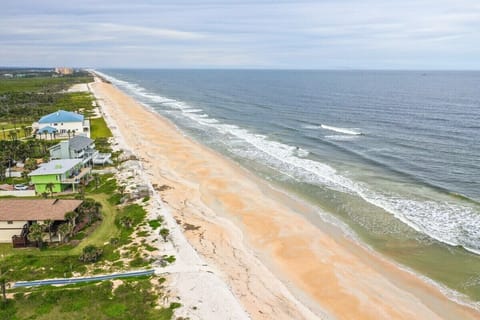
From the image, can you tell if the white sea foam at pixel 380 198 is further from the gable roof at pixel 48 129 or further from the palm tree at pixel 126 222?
the gable roof at pixel 48 129

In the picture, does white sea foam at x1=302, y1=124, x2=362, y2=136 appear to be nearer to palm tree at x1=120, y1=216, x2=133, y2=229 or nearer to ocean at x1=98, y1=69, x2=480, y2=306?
ocean at x1=98, y1=69, x2=480, y2=306

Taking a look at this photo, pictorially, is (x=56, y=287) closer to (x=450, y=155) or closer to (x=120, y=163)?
(x=120, y=163)

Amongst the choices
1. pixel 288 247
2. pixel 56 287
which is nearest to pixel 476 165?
pixel 288 247

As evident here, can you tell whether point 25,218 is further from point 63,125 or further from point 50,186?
point 63,125

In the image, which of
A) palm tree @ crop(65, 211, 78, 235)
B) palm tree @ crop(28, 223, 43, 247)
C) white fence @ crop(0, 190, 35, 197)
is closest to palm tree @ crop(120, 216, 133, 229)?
palm tree @ crop(65, 211, 78, 235)

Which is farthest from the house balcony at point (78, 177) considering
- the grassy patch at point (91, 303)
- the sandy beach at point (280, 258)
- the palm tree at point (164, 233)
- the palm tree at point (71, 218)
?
the grassy patch at point (91, 303)

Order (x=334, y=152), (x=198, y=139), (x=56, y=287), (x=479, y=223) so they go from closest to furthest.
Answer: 1. (x=56, y=287)
2. (x=479, y=223)
3. (x=334, y=152)
4. (x=198, y=139)
